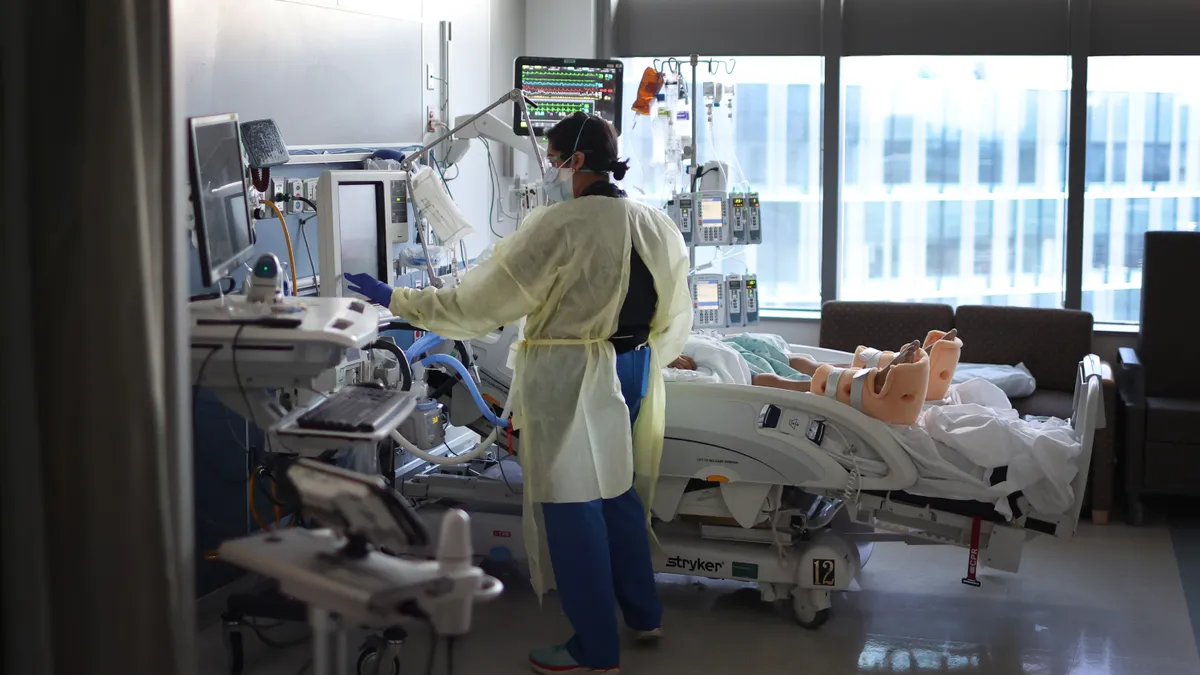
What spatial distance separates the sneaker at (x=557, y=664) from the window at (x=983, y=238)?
3.56m

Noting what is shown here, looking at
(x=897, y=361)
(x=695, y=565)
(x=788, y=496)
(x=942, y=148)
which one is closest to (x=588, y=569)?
(x=695, y=565)

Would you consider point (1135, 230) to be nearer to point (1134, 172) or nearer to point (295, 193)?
point (1134, 172)

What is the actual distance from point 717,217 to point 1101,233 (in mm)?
2077

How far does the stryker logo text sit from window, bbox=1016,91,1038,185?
3175 millimetres

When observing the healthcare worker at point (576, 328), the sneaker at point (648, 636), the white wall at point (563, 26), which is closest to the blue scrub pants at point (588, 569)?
the healthcare worker at point (576, 328)

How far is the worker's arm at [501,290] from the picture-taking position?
3223 millimetres

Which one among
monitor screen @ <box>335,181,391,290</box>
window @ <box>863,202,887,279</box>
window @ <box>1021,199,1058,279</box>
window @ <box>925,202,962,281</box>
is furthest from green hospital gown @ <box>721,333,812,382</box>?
window @ <box>1021,199,1058,279</box>

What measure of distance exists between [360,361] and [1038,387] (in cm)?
314

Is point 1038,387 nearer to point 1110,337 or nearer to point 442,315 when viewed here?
point 1110,337

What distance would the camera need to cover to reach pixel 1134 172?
230 inches

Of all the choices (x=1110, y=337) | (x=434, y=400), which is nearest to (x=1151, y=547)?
(x=1110, y=337)

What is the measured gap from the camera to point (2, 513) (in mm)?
2062

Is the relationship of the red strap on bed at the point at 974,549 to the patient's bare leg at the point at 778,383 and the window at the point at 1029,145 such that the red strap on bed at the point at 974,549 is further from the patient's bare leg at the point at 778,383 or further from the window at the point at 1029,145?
the window at the point at 1029,145

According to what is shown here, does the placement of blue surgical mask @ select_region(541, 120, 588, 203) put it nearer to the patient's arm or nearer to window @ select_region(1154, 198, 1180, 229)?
the patient's arm
